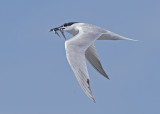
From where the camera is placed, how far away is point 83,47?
10.0 meters

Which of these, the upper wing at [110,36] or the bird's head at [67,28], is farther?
the bird's head at [67,28]

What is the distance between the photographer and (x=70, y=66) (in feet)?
29.3

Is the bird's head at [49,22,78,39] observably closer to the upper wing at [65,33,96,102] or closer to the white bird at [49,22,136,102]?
the white bird at [49,22,136,102]

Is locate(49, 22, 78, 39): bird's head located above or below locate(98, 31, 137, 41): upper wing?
→ above

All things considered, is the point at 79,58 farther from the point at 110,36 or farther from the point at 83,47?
the point at 110,36

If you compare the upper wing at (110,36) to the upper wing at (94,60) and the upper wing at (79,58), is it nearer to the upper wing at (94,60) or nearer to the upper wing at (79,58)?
the upper wing at (94,60)

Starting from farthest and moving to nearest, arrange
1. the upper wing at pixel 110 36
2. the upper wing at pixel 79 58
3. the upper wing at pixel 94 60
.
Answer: the upper wing at pixel 94 60 < the upper wing at pixel 110 36 < the upper wing at pixel 79 58

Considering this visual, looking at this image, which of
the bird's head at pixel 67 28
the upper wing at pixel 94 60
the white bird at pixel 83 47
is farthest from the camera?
the bird's head at pixel 67 28

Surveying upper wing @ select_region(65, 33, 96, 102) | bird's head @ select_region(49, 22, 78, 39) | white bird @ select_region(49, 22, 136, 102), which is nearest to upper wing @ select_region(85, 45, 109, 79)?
white bird @ select_region(49, 22, 136, 102)

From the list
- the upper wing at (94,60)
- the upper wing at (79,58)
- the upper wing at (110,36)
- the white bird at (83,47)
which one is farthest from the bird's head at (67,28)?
the upper wing at (79,58)

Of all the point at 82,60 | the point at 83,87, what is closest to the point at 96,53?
the point at 82,60

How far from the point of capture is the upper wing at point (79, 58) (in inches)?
329

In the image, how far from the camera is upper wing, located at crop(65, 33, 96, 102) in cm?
836

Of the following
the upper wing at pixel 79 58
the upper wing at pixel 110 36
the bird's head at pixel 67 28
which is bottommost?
the upper wing at pixel 79 58
